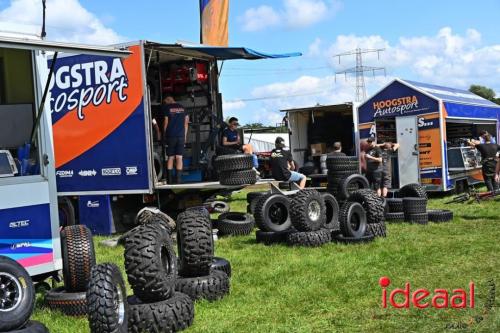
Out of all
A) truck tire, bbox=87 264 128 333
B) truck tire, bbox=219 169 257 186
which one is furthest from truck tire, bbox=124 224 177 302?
truck tire, bbox=219 169 257 186

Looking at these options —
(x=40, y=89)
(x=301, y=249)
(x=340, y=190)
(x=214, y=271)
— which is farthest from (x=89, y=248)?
(x=340, y=190)

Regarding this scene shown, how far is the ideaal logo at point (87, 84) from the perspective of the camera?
10.4 metres

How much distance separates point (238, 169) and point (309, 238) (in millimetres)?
1847

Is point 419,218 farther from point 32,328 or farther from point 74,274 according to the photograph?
point 32,328

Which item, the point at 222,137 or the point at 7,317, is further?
the point at 222,137

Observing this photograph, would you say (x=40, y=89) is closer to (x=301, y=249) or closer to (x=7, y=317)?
(x=7, y=317)

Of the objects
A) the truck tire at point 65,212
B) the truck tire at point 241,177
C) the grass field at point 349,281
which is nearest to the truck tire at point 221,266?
the grass field at point 349,281

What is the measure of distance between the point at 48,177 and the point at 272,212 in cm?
453

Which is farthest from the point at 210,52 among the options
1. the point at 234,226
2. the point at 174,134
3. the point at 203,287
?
the point at 203,287

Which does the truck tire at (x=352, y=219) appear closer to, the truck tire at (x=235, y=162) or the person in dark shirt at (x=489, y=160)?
the truck tire at (x=235, y=162)

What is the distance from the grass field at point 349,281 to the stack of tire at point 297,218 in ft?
0.69

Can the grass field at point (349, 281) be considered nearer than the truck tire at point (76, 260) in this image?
Yes

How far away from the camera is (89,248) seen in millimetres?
5582

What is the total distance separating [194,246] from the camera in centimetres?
558
